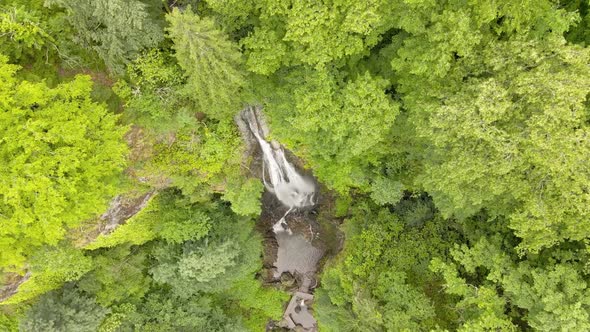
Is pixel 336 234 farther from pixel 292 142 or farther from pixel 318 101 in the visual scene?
pixel 318 101

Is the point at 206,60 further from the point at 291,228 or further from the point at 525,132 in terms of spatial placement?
the point at 291,228

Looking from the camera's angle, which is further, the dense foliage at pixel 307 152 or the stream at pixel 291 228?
the stream at pixel 291 228

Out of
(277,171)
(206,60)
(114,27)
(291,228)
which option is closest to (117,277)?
(277,171)

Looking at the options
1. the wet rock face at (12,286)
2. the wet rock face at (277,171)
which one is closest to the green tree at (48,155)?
the wet rock face at (12,286)

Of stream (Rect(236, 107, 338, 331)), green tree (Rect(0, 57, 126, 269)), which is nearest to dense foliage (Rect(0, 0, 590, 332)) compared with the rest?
green tree (Rect(0, 57, 126, 269))

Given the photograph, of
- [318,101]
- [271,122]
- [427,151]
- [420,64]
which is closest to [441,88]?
[420,64]

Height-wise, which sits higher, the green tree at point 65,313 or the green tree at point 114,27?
the green tree at point 114,27

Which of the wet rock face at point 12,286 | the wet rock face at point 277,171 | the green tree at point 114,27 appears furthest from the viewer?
the wet rock face at point 277,171

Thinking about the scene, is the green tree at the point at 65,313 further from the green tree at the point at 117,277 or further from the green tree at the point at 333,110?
the green tree at the point at 333,110
